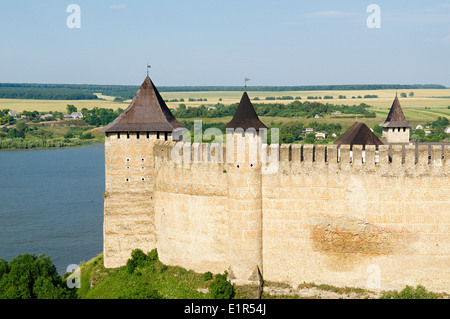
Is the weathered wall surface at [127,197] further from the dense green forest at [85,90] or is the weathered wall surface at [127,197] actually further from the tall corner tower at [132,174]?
the dense green forest at [85,90]

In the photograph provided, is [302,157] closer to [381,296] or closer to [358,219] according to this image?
[358,219]

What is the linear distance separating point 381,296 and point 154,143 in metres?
7.49

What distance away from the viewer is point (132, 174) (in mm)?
17859

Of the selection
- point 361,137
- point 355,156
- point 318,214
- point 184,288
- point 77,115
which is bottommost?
point 184,288

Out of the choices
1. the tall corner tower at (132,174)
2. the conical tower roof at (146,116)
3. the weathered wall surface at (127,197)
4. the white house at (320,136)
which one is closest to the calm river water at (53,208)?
the weathered wall surface at (127,197)

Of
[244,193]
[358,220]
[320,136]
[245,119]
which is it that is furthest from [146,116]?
[320,136]

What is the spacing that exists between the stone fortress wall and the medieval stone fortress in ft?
0.08

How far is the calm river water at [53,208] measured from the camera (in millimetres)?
25562

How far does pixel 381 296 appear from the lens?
15.5 meters

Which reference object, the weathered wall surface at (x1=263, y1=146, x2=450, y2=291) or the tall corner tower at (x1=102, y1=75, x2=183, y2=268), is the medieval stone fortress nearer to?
the weathered wall surface at (x1=263, y1=146, x2=450, y2=291)

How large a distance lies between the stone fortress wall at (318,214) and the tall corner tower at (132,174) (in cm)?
118

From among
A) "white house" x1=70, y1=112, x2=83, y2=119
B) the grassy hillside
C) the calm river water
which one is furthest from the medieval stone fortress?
"white house" x1=70, y1=112, x2=83, y2=119

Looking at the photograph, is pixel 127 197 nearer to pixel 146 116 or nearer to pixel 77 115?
pixel 146 116

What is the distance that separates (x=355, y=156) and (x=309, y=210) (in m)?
1.79
